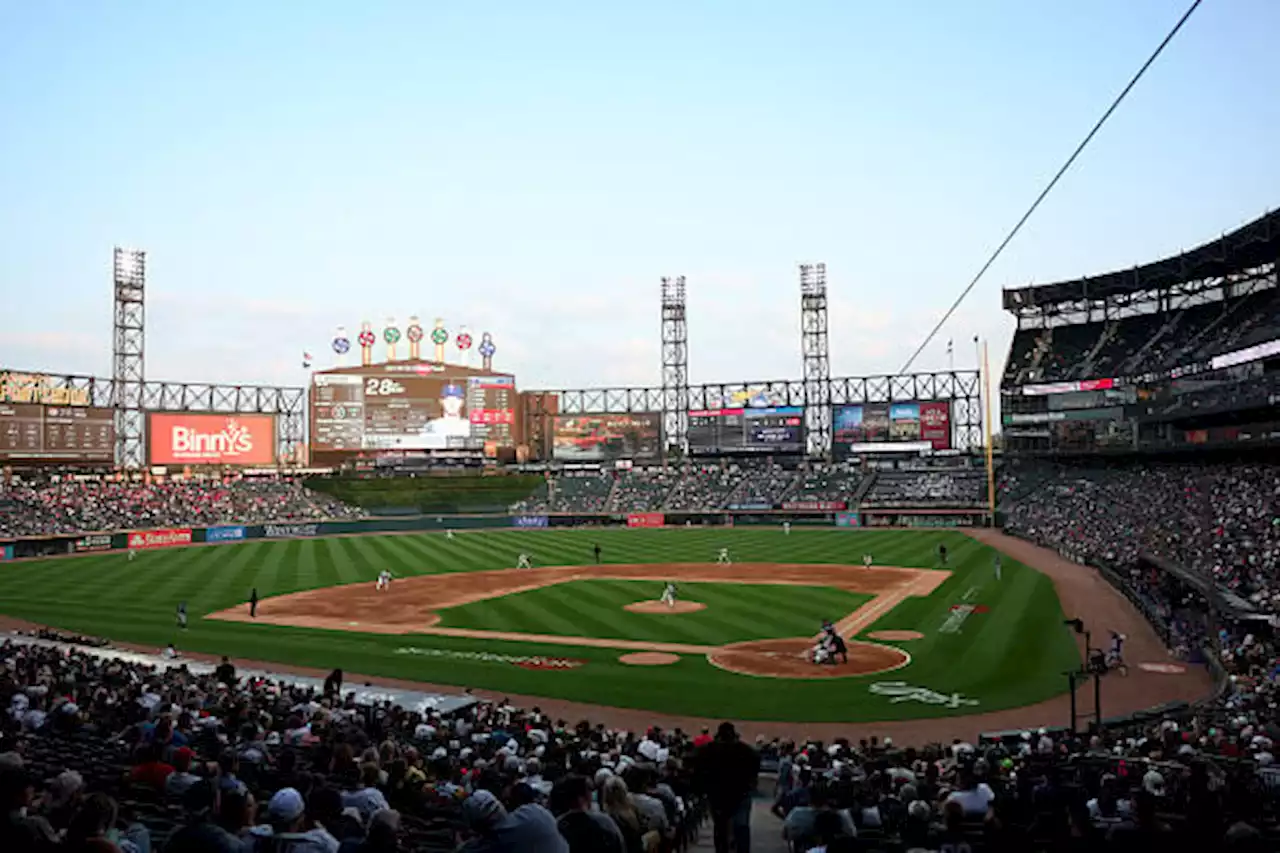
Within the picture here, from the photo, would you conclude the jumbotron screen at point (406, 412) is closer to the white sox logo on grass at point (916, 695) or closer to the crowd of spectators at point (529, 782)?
the crowd of spectators at point (529, 782)

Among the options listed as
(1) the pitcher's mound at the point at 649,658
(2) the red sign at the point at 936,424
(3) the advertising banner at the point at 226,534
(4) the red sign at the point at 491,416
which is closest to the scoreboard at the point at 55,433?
(3) the advertising banner at the point at 226,534

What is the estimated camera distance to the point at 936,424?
258 feet

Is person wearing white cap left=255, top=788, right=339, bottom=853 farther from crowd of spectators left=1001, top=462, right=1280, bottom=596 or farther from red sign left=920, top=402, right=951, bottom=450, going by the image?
red sign left=920, top=402, right=951, bottom=450

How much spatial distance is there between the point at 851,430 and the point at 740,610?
5130 centimetres

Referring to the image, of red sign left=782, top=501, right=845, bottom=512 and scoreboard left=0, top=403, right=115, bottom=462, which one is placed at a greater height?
scoreboard left=0, top=403, right=115, bottom=462

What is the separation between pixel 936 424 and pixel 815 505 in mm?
14344

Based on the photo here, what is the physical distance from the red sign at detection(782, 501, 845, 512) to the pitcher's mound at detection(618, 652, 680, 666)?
48357 millimetres

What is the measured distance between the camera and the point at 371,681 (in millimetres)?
23703

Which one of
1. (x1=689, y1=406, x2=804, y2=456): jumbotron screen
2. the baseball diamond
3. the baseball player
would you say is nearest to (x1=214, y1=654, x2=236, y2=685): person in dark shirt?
the baseball diamond

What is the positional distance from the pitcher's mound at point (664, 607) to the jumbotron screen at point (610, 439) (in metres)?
54.3

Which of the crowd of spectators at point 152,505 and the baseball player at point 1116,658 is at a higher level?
the crowd of spectators at point 152,505

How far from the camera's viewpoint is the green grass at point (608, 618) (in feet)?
71.3

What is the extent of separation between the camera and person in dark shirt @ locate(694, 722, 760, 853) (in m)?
7.34

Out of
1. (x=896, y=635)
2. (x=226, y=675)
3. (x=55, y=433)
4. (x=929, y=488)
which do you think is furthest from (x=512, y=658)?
(x=55, y=433)
